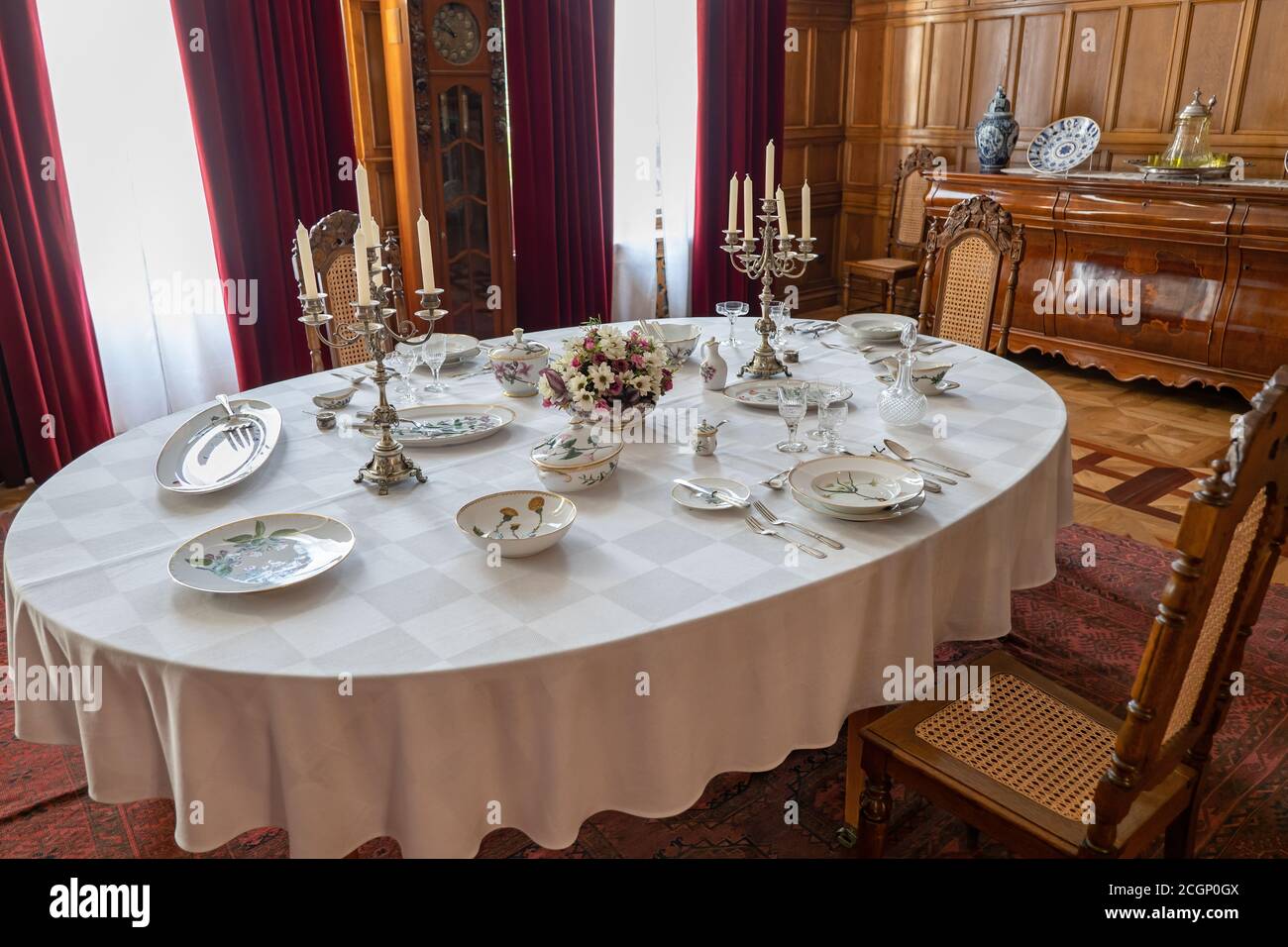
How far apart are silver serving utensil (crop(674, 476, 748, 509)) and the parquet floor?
6.68 feet

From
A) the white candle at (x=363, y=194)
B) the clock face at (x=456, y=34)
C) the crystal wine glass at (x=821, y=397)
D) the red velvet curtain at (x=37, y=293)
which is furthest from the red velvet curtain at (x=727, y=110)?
the white candle at (x=363, y=194)

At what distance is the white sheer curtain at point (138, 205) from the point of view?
133 inches

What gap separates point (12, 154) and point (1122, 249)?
176 inches

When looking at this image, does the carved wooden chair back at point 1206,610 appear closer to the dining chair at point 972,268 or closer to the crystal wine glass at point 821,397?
the crystal wine glass at point 821,397

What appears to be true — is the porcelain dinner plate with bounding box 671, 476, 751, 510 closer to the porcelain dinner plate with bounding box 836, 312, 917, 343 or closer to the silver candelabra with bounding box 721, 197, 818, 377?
the silver candelabra with bounding box 721, 197, 818, 377

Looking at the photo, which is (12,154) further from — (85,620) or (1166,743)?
(1166,743)

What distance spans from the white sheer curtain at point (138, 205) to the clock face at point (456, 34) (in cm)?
100

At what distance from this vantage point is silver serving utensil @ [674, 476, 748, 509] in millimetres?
1649

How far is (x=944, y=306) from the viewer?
3105mm

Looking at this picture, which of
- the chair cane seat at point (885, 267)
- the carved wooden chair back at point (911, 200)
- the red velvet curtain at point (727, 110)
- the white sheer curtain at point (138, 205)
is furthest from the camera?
the carved wooden chair back at point (911, 200)

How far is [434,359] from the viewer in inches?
90.1

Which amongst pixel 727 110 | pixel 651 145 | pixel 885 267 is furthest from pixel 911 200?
pixel 651 145

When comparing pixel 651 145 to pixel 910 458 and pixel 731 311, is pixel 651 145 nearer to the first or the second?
pixel 731 311
